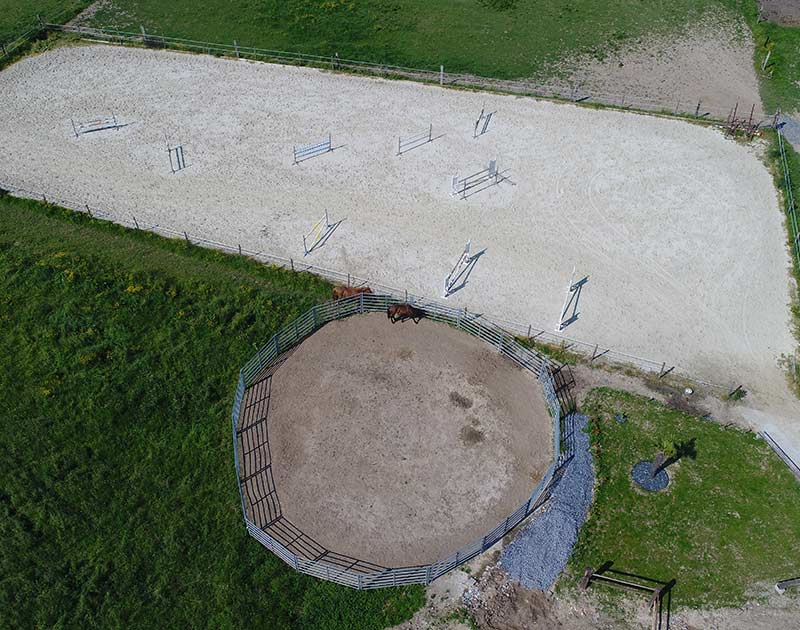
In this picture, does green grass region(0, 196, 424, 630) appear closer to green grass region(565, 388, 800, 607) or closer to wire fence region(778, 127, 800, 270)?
green grass region(565, 388, 800, 607)

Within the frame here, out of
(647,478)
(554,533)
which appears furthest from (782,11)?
(554,533)

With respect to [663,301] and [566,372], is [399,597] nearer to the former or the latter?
[566,372]

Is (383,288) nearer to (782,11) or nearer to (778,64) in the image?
(778,64)

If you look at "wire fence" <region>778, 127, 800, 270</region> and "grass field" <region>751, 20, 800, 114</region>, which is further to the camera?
"grass field" <region>751, 20, 800, 114</region>

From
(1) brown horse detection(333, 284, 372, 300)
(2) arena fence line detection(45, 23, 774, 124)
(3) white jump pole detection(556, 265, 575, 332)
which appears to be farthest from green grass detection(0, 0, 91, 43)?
(3) white jump pole detection(556, 265, 575, 332)

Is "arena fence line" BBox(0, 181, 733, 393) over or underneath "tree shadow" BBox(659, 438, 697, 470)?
over

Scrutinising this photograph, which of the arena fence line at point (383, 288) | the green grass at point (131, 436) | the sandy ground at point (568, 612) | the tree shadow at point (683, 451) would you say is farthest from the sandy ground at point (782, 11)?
the sandy ground at point (568, 612)

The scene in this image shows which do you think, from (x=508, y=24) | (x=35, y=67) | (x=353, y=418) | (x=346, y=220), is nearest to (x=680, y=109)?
(x=508, y=24)
